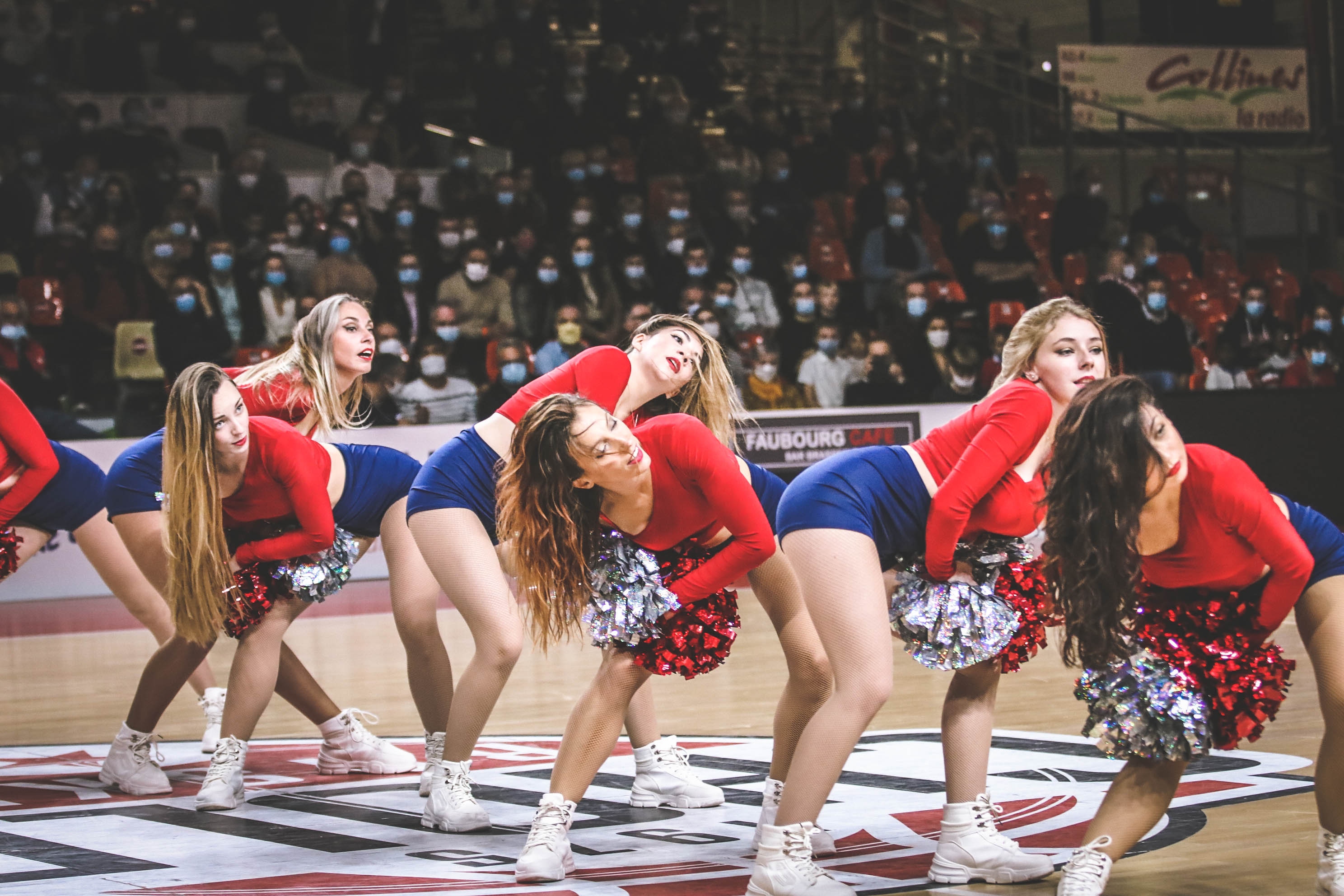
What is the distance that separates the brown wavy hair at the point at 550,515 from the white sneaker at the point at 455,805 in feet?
2.17

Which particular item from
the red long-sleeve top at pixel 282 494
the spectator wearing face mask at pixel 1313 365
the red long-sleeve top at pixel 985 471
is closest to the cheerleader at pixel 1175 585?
the red long-sleeve top at pixel 985 471

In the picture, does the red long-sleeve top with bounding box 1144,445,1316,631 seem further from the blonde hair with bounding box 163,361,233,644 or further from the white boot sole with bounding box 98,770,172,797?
A: the white boot sole with bounding box 98,770,172,797

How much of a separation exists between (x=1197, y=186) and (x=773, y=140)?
4901 millimetres

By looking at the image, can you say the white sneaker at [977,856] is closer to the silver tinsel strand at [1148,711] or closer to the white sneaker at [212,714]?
the silver tinsel strand at [1148,711]

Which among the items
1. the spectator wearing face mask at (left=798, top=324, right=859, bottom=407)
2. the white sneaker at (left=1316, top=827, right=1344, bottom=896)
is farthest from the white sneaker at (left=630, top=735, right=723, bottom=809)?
the spectator wearing face mask at (left=798, top=324, right=859, bottom=407)

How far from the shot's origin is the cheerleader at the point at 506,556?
14.2ft

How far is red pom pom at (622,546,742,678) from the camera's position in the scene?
13.1 ft

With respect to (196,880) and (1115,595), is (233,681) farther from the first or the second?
(1115,595)

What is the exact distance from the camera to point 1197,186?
16797mm

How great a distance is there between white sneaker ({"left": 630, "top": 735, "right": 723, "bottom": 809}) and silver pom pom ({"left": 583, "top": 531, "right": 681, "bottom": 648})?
91cm

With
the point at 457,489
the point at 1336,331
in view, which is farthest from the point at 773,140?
the point at 457,489

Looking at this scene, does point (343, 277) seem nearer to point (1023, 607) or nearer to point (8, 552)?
point (8, 552)

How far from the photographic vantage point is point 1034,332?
4039 mm

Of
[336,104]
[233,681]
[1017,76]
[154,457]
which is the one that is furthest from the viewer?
[1017,76]
